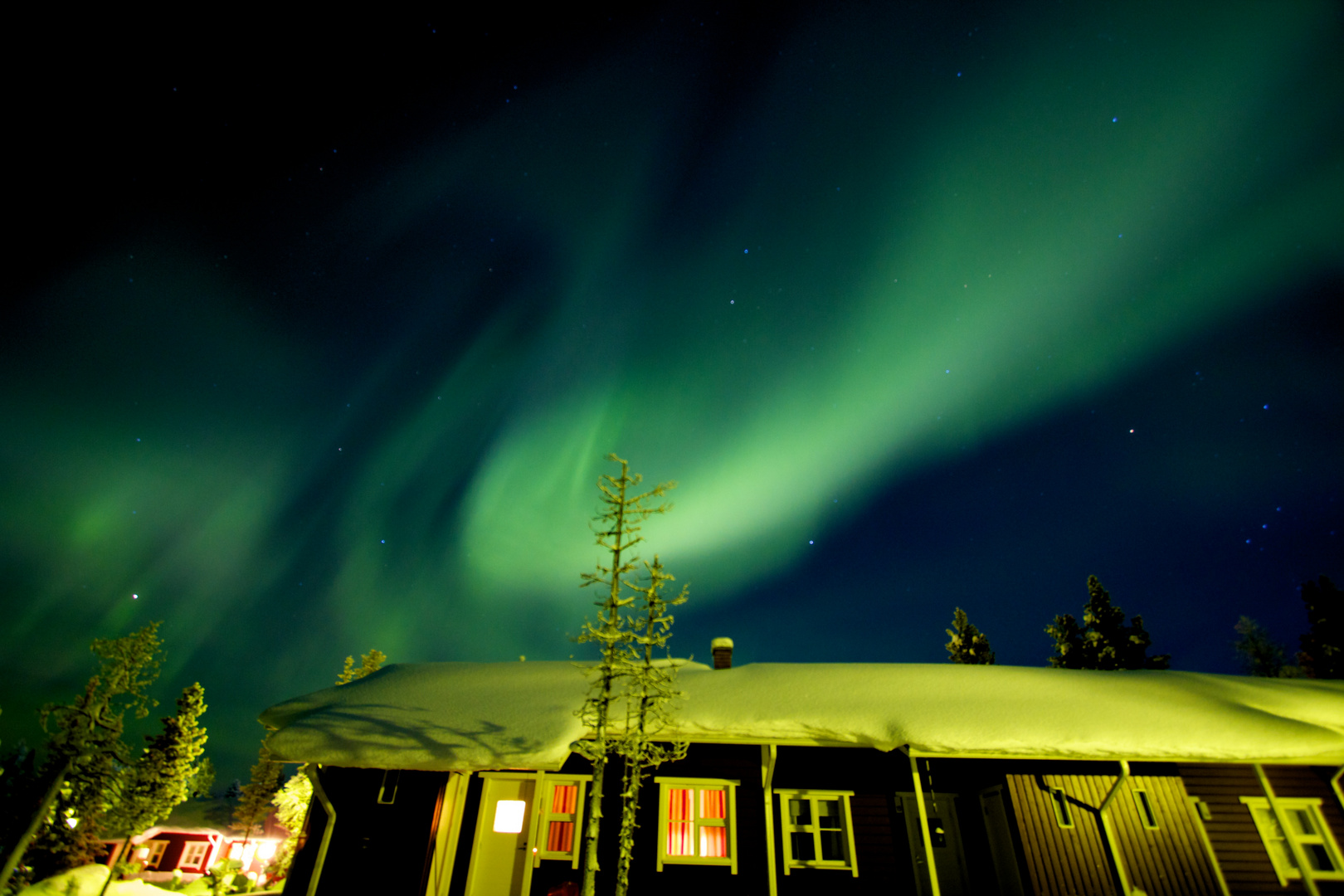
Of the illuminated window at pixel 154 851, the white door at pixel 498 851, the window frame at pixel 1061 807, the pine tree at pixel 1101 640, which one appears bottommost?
the illuminated window at pixel 154 851

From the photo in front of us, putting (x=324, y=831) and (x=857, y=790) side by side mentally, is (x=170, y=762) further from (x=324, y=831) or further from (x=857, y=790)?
(x=857, y=790)

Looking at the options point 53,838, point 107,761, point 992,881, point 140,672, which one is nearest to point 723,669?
point 992,881

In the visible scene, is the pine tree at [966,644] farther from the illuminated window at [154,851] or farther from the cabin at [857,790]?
the illuminated window at [154,851]

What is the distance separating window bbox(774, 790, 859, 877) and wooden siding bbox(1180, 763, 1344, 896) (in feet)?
22.6

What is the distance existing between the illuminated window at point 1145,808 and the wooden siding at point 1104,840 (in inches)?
1.6

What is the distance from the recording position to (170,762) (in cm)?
4038

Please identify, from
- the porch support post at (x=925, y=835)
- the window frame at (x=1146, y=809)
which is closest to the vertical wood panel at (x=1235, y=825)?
the window frame at (x=1146, y=809)

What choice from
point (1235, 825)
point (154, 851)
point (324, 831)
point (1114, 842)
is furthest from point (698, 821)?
point (154, 851)

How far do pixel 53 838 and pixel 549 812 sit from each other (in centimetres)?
3733

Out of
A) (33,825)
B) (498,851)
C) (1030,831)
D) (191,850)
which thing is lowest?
(191,850)

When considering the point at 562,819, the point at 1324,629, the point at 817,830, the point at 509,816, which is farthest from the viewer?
the point at 1324,629

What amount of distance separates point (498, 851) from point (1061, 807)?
11375 mm

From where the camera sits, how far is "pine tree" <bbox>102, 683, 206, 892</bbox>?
36438 mm

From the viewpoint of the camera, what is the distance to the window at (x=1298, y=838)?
1110 cm
